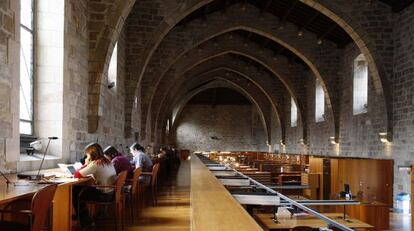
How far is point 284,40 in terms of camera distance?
14914mm

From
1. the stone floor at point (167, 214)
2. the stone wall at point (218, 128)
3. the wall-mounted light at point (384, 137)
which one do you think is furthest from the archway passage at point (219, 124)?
the stone floor at point (167, 214)

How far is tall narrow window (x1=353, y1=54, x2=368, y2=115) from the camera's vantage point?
13.5 metres

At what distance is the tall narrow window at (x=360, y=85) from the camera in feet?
44.4

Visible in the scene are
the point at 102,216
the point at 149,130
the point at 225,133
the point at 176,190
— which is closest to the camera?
the point at 102,216

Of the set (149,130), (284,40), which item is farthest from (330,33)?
(149,130)

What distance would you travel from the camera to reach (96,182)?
5.02 metres

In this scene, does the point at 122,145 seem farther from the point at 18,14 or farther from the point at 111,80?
Answer: the point at 18,14

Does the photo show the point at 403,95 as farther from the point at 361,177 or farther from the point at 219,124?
the point at 219,124

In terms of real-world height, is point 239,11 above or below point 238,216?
above

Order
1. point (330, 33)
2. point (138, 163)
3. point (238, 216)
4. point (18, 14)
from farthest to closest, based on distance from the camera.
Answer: point (330, 33)
point (138, 163)
point (18, 14)
point (238, 216)

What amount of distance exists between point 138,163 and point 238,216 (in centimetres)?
649

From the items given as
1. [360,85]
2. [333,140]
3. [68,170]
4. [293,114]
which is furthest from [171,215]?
[293,114]

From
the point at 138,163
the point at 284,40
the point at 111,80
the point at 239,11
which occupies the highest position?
the point at 239,11

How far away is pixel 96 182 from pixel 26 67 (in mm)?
2120
